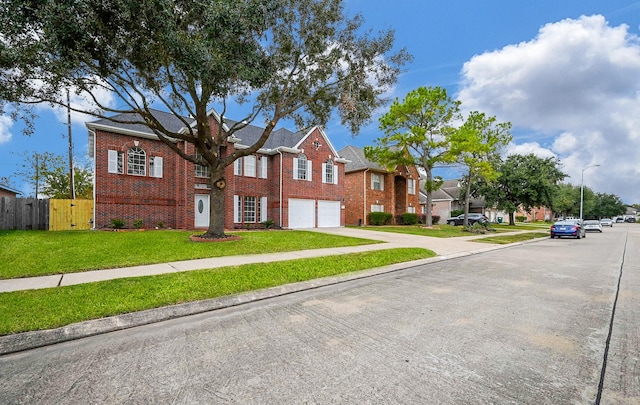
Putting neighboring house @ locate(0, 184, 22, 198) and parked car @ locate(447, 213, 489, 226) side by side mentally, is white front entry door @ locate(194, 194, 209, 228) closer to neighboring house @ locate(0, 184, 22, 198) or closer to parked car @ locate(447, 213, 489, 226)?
neighboring house @ locate(0, 184, 22, 198)

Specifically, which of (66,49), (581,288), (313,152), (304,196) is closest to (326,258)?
(581,288)

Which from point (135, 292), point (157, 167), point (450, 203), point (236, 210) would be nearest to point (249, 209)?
point (236, 210)

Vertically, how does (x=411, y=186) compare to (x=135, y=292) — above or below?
above

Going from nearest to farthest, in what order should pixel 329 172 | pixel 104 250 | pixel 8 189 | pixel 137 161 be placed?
pixel 104 250, pixel 137 161, pixel 329 172, pixel 8 189

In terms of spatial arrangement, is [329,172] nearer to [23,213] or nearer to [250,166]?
[250,166]

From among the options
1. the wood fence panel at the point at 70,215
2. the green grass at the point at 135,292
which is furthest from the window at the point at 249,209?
the green grass at the point at 135,292

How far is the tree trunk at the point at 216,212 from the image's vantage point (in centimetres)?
1363

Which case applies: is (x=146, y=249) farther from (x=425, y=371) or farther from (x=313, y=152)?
(x=313, y=152)

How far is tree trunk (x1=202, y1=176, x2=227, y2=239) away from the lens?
13.6 m

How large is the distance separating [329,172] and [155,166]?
13.1 m

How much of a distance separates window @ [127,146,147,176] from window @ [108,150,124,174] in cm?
35

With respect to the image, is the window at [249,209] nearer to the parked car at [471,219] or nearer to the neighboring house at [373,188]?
the neighboring house at [373,188]

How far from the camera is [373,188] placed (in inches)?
1241

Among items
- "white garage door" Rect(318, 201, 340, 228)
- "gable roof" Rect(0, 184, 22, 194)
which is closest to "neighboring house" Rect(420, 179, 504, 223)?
"white garage door" Rect(318, 201, 340, 228)
